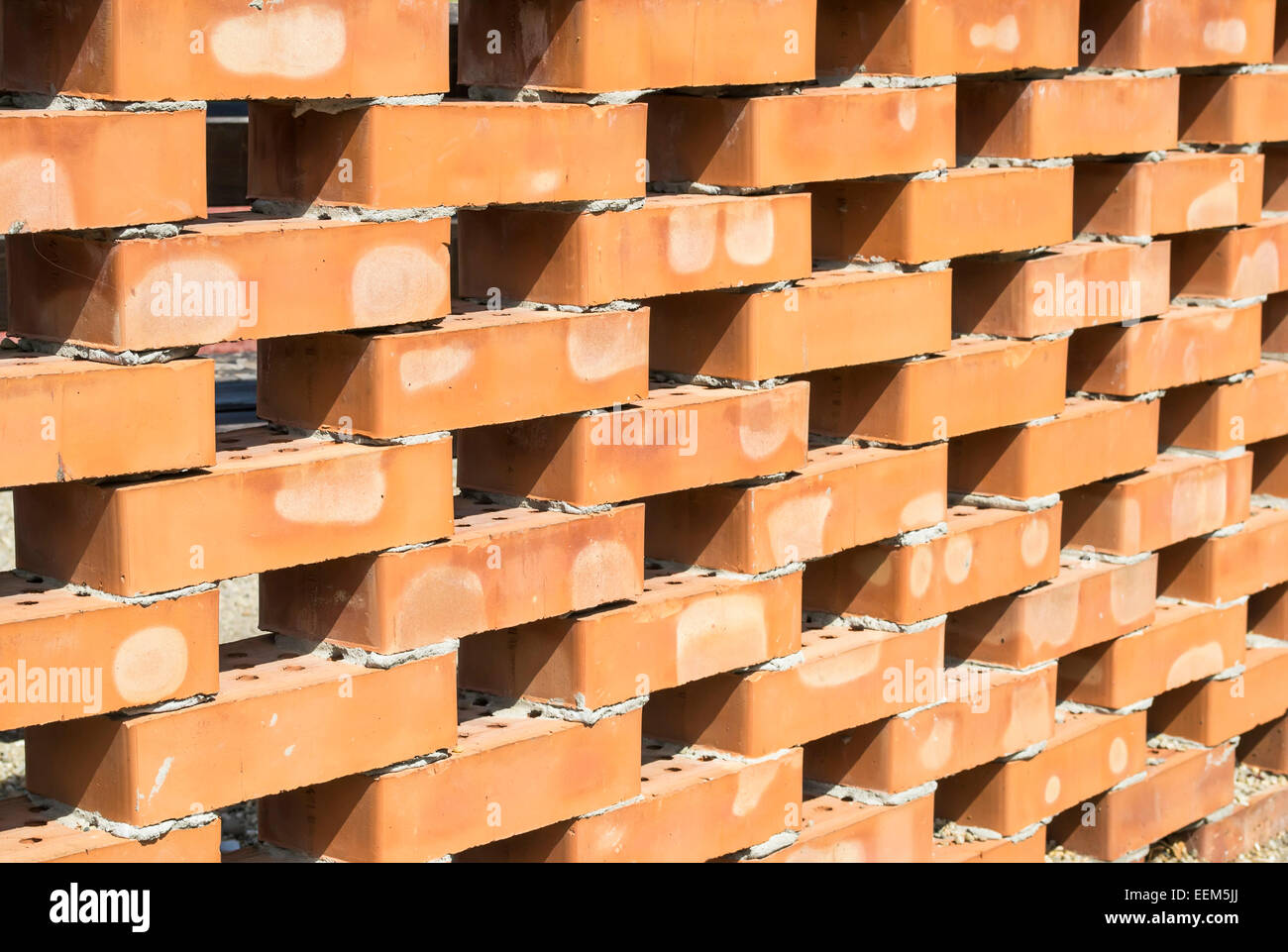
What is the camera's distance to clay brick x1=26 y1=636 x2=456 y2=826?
12.1 feet

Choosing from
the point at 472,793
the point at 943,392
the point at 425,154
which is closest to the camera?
the point at 425,154

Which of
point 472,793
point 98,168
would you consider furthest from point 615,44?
point 472,793

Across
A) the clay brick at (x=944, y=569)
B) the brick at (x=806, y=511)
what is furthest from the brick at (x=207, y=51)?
the clay brick at (x=944, y=569)

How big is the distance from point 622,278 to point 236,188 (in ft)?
4.19

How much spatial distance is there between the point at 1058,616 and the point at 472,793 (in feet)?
7.74

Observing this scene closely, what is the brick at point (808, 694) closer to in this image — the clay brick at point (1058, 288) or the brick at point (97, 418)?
the clay brick at point (1058, 288)

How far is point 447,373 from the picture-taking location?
404 cm

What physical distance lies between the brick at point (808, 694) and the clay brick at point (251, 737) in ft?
3.13

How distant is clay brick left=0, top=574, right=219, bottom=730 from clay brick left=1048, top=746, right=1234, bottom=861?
3612mm

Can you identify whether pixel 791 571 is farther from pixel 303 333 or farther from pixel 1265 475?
pixel 1265 475

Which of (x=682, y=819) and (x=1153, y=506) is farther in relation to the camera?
(x=1153, y=506)

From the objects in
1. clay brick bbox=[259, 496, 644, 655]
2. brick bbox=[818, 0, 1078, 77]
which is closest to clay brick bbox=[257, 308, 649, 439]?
clay brick bbox=[259, 496, 644, 655]

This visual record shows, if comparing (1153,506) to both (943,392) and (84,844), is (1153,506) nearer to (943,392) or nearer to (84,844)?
(943,392)

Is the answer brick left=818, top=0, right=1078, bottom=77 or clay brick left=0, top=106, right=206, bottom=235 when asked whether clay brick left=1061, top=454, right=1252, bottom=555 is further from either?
clay brick left=0, top=106, right=206, bottom=235
